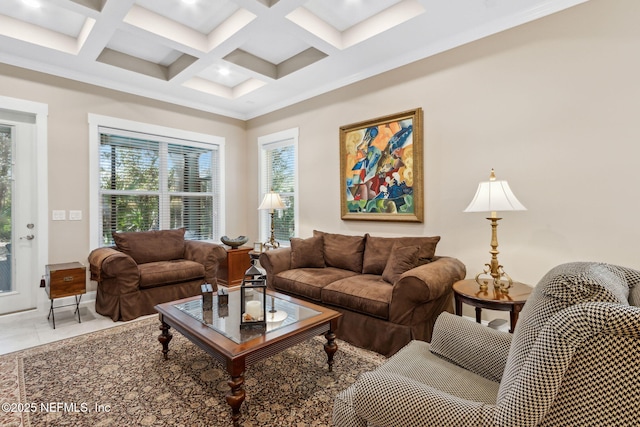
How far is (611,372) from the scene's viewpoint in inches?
28.7

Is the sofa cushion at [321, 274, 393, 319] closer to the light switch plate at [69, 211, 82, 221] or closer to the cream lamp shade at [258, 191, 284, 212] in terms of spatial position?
the cream lamp shade at [258, 191, 284, 212]

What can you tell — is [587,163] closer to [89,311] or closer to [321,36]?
[321,36]

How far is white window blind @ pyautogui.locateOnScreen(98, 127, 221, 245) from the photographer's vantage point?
4105 mm

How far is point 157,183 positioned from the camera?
4.55 meters

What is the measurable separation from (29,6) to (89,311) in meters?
3.02

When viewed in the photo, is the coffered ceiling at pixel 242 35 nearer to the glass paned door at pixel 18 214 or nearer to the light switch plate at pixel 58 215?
the glass paned door at pixel 18 214

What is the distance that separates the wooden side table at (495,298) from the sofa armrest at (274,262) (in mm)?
1734

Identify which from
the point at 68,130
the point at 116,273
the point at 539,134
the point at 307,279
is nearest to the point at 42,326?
the point at 116,273

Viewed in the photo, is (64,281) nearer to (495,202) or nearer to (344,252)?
(344,252)

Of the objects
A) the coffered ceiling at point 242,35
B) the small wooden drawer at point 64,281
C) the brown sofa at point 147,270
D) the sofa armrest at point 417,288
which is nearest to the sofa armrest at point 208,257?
the brown sofa at point 147,270

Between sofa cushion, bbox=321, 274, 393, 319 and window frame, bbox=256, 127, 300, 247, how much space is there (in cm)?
187

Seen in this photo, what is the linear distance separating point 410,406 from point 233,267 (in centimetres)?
381

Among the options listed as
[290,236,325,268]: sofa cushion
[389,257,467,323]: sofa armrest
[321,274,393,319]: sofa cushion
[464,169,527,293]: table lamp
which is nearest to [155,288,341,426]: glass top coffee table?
[321,274,393,319]: sofa cushion

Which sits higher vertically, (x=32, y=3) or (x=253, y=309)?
(x=32, y=3)
